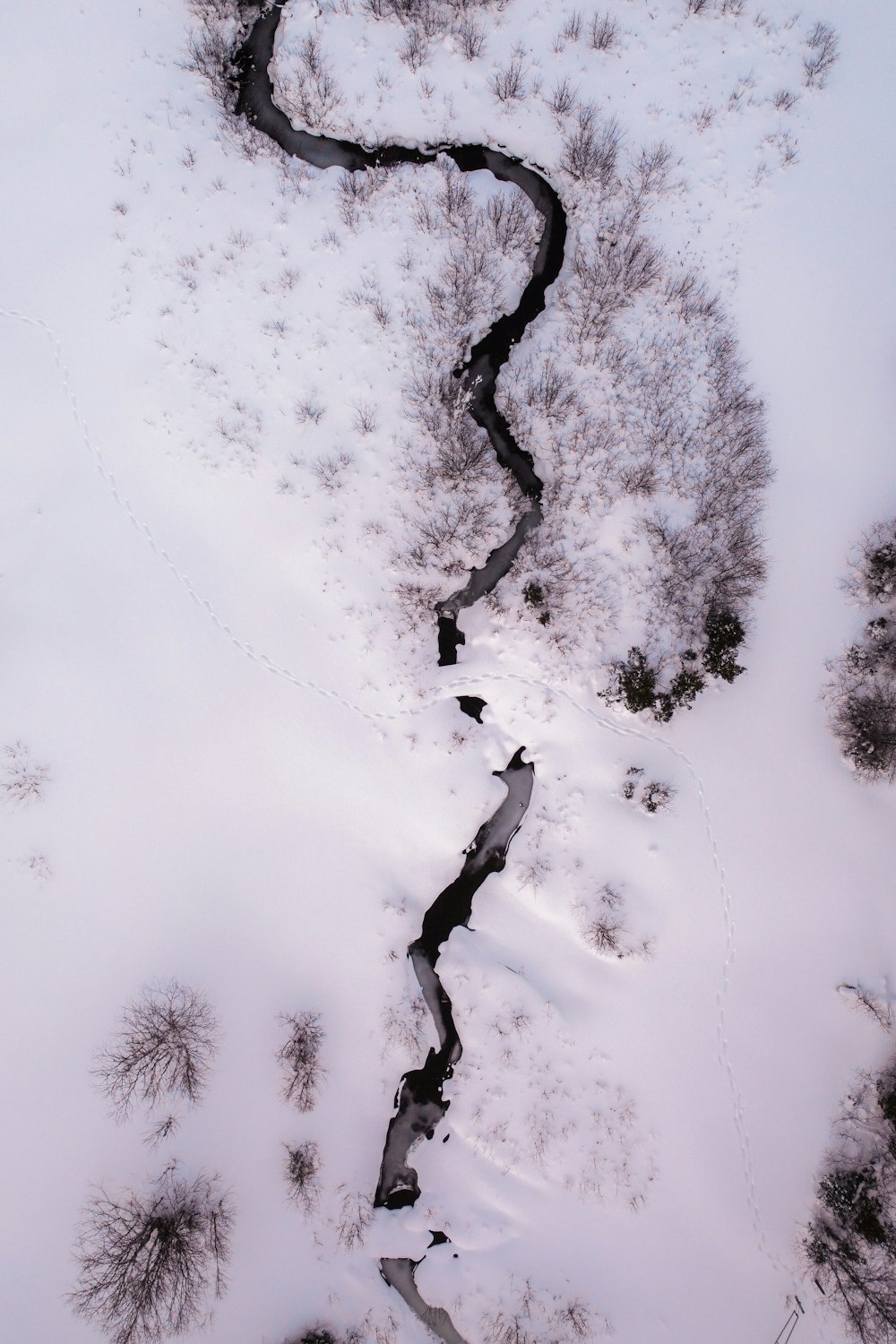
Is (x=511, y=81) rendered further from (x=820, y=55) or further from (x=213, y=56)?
(x=820, y=55)

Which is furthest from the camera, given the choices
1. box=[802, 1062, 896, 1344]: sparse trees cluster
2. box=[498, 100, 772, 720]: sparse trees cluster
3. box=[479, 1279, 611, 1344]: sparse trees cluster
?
box=[498, 100, 772, 720]: sparse trees cluster

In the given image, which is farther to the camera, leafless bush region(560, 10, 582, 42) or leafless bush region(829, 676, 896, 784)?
leafless bush region(560, 10, 582, 42)

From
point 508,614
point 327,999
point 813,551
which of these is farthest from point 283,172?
point 327,999

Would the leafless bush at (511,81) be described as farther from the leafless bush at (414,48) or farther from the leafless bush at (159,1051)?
the leafless bush at (159,1051)

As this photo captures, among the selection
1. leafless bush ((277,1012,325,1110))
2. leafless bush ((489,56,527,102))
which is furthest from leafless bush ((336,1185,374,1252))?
leafless bush ((489,56,527,102))

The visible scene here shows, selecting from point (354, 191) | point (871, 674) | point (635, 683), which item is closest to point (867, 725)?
point (871, 674)

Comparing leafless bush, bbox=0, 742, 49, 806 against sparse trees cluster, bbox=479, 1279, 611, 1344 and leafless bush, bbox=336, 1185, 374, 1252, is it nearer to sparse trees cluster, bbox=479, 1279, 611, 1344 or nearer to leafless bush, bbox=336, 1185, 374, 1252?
leafless bush, bbox=336, 1185, 374, 1252
